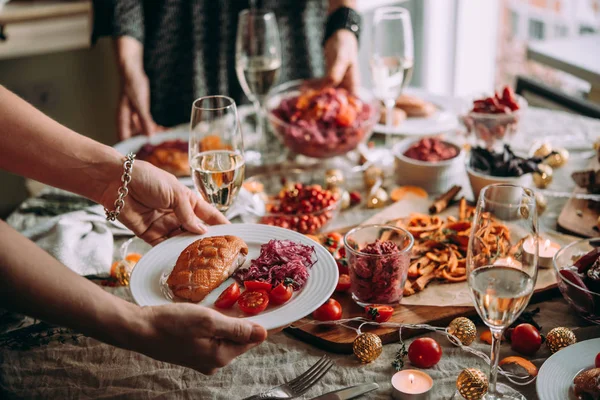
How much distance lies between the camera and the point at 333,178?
1.97 meters

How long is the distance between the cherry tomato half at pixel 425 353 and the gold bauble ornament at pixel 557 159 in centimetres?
106

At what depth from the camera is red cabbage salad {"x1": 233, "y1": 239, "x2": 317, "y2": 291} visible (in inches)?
50.5

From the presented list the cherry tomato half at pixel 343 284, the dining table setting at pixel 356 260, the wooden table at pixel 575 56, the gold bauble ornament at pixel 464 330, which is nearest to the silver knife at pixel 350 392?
the dining table setting at pixel 356 260

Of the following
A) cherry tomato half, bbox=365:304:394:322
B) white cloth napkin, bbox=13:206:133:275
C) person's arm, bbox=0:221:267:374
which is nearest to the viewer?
person's arm, bbox=0:221:267:374

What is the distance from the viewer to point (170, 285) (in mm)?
1266

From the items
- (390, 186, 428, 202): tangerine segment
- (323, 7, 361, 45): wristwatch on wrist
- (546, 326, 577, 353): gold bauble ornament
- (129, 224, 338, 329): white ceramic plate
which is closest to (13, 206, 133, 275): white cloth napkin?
(129, 224, 338, 329): white ceramic plate

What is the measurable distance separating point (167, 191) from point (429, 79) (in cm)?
388

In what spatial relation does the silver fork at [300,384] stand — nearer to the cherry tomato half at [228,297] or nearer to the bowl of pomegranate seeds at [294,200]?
the cherry tomato half at [228,297]

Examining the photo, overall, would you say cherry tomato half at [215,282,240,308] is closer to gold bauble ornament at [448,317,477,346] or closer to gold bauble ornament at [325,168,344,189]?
gold bauble ornament at [448,317,477,346]

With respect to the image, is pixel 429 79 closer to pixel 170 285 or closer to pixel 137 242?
pixel 137 242

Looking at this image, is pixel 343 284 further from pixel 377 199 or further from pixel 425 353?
pixel 377 199

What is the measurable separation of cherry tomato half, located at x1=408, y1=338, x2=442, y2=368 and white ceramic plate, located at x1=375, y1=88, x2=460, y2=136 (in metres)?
1.09

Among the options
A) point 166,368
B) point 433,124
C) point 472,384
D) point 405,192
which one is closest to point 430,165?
point 405,192

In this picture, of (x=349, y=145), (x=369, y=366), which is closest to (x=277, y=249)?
(x=369, y=366)
